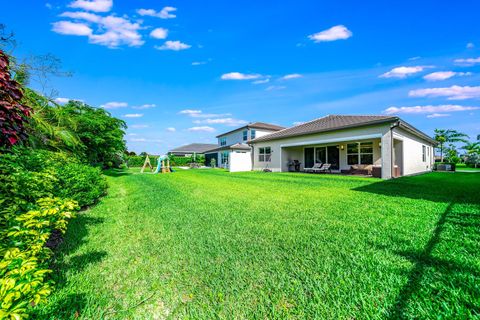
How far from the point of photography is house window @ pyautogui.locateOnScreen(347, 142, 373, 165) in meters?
16.7

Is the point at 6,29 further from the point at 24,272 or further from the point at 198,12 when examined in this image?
the point at 198,12

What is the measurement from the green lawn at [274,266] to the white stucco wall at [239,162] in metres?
17.2

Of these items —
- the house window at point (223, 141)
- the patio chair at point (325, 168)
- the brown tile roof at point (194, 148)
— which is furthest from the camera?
the brown tile roof at point (194, 148)

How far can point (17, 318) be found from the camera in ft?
3.57

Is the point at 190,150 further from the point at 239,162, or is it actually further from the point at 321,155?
the point at 321,155

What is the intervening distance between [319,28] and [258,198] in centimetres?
1384

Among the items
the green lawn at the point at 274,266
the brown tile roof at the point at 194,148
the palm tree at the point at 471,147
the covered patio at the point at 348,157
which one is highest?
the brown tile roof at the point at 194,148

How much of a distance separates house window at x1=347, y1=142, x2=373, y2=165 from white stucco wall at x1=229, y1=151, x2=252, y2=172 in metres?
10.1

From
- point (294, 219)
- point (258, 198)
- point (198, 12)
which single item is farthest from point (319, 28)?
point (294, 219)

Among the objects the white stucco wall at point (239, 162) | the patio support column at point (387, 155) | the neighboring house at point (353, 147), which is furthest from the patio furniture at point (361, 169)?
the white stucco wall at point (239, 162)

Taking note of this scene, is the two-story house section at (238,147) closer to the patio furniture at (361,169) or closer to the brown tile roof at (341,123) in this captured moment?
the brown tile roof at (341,123)

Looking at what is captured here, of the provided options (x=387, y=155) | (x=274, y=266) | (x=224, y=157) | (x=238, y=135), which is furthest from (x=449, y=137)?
(x=274, y=266)

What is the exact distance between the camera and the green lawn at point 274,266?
2158 millimetres

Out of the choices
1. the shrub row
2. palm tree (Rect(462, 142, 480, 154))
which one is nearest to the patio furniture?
the shrub row
